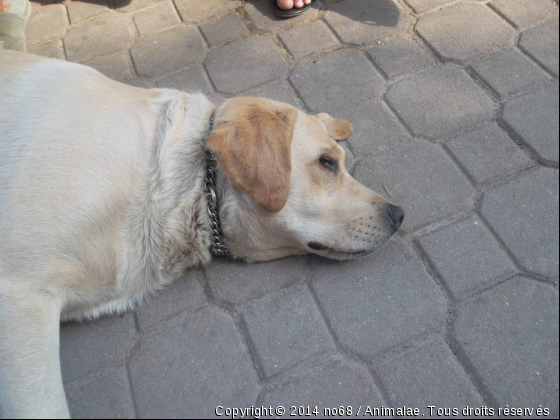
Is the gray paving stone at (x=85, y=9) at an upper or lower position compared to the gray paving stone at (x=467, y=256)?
upper

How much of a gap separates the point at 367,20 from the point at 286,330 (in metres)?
3.06

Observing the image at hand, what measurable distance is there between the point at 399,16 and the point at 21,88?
323cm

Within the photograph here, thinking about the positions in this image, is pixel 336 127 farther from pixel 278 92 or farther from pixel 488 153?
pixel 488 153

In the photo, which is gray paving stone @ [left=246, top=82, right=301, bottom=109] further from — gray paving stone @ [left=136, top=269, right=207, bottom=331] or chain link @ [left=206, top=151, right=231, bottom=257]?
gray paving stone @ [left=136, top=269, right=207, bottom=331]

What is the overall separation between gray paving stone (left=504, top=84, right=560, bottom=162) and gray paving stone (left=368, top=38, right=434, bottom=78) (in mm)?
811

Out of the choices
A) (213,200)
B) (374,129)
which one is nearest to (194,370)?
(213,200)

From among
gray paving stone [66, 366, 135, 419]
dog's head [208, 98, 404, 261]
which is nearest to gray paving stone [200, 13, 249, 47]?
dog's head [208, 98, 404, 261]

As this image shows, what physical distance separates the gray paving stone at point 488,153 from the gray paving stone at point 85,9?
3.97m

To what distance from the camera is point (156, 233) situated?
2188 mm

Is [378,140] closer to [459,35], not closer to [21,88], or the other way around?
[459,35]

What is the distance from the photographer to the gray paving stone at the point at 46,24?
4211 millimetres

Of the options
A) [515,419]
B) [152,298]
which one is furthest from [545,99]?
[152,298]

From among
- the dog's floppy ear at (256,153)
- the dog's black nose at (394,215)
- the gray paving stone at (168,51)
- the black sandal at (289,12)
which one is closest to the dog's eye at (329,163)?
the dog's floppy ear at (256,153)

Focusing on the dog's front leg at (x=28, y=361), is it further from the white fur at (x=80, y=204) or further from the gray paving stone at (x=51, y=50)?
the gray paving stone at (x=51, y=50)
